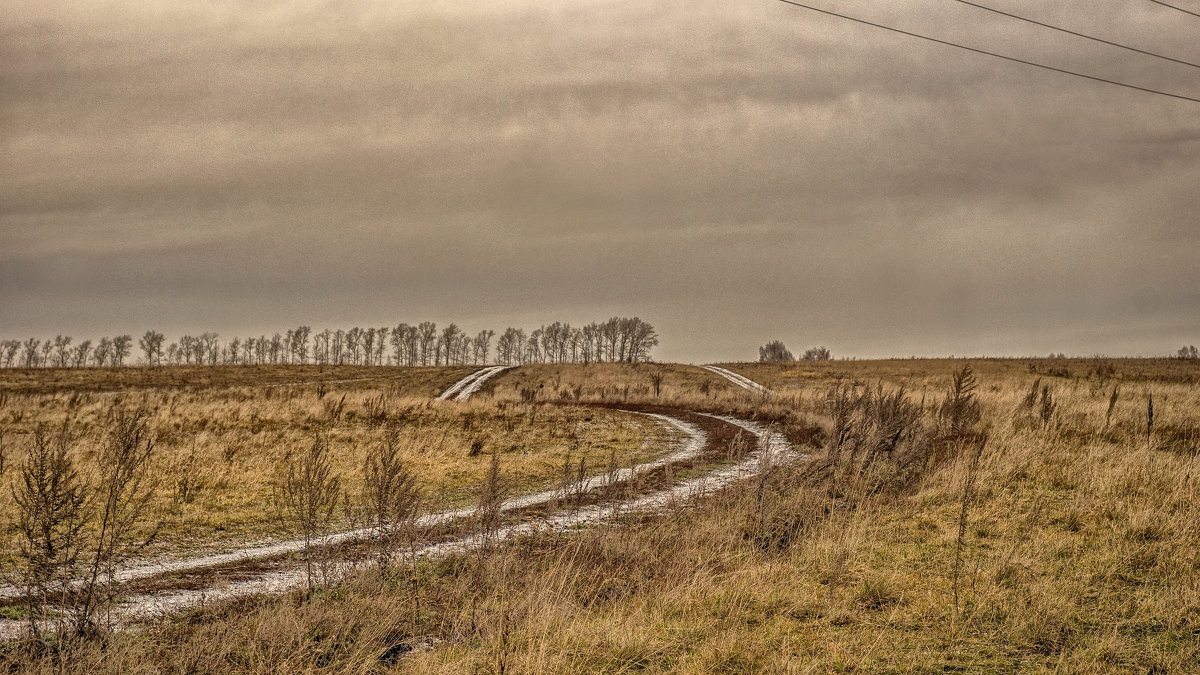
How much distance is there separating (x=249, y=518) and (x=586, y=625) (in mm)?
8151

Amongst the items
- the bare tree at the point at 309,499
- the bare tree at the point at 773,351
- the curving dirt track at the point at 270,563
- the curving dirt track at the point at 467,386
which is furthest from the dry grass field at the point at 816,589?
the bare tree at the point at 773,351

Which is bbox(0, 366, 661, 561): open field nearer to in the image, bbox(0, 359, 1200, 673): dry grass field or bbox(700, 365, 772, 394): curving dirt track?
bbox(0, 359, 1200, 673): dry grass field

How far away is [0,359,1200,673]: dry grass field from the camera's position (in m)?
5.83

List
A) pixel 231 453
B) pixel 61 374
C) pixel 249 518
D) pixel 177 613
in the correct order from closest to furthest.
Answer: pixel 177 613
pixel 249 518
pixel 231 453
pixel 61 374

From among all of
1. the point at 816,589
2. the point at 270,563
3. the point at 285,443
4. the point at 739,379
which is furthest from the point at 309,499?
the point at 739,379

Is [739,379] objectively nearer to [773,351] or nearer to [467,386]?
[467,386]

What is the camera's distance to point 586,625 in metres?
6.39

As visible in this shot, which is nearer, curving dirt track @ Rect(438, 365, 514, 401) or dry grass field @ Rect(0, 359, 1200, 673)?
dry grass field @ Rect(0, 359, 1200, 673)

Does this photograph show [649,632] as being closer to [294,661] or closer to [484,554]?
[484,554]

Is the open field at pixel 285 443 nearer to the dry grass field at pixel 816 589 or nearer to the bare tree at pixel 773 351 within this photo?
the dry grass field at pixel 816 589

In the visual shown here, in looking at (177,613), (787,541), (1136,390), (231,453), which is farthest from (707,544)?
(1136,390)

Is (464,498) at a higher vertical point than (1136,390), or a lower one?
lower

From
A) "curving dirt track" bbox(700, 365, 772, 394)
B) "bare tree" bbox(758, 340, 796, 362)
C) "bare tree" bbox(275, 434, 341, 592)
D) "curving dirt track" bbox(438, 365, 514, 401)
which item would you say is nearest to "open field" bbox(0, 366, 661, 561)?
"bare tree" bbox(275, 434, 341, 592)

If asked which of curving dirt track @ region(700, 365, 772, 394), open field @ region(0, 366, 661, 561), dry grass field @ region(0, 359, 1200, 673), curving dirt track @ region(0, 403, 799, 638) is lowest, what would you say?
open field @ region(0, 366, 661, 561)
